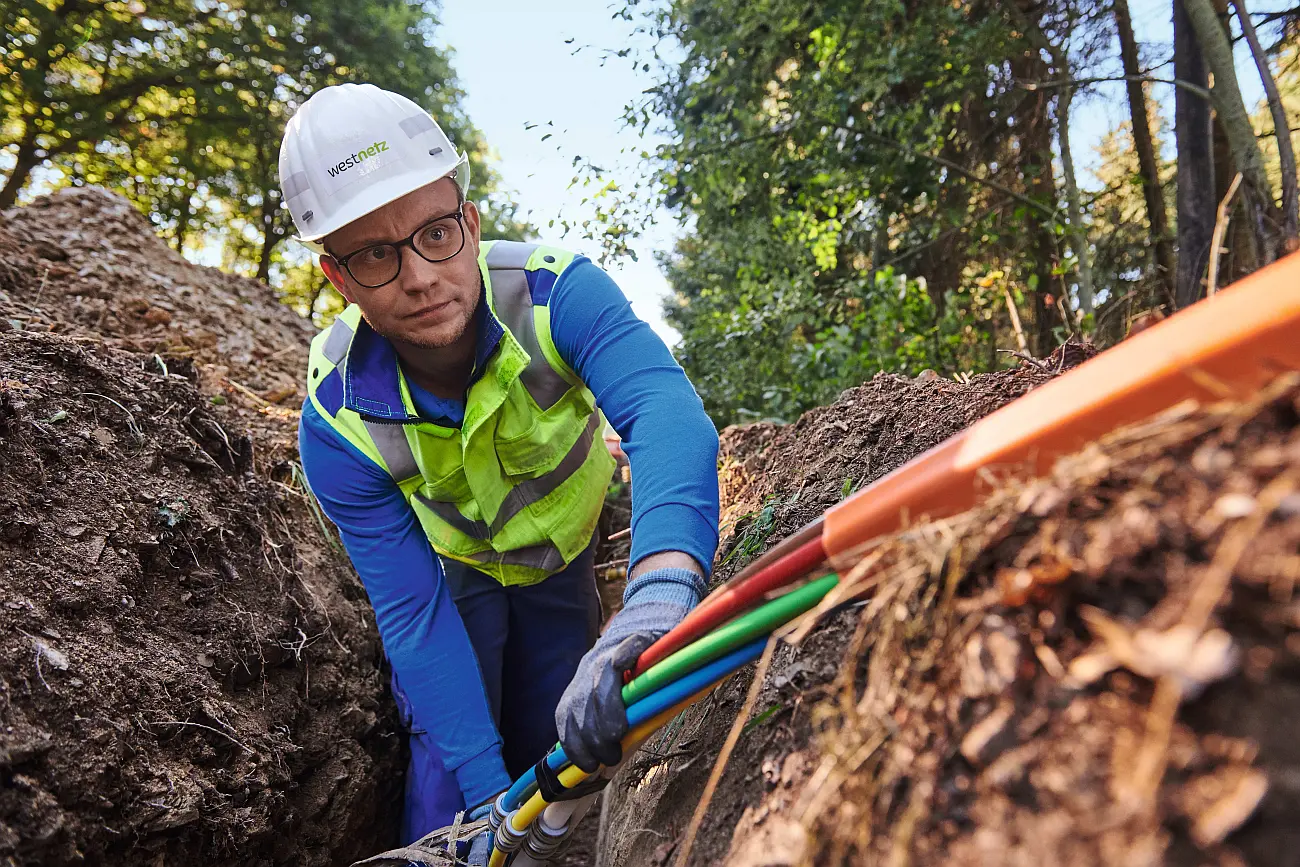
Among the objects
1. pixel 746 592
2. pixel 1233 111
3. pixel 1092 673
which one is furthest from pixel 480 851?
pixel 1233 111

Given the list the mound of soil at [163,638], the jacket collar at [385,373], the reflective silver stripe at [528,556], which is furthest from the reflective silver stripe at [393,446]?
the mound of soil at [163,638]

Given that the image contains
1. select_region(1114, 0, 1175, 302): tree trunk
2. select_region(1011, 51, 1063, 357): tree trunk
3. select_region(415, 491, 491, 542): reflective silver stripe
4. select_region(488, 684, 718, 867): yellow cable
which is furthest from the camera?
select_region(1011, 51, 1063, 357): tree trunk

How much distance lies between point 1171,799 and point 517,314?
74.1 inches

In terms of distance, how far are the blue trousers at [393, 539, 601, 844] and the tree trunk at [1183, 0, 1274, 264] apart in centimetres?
→ 296

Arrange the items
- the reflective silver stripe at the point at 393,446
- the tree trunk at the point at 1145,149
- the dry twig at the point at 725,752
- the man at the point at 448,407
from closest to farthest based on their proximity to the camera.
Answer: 1. the dry twig at the point at 725,752
2. the man at the point at 448,407
3. the reflective silver stripe at the point at 393,446
4. the tree trunk at the point at 1145,149

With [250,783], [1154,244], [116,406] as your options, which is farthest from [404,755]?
[1154,244]

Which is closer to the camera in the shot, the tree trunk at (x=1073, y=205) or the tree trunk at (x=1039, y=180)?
the tree trunk at (x=1073, y=205)

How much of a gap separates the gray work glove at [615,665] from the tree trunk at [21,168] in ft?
42.5

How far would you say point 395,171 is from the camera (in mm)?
2125

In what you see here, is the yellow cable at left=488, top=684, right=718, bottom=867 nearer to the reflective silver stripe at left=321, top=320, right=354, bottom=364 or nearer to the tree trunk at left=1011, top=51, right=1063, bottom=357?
the reflective silver stripe at left=321, top=320, right=354, bottom=364

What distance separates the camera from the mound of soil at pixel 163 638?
1687mm

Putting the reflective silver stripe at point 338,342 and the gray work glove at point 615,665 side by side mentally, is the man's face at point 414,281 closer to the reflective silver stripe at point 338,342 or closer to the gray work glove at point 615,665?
the reflective silver stripe at point 338,342

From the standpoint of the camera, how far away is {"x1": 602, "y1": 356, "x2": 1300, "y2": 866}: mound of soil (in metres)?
0.63

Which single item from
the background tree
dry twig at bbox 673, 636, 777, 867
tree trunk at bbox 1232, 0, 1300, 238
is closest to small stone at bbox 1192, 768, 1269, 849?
dry twig at bbox 673, 636, 777, 867
